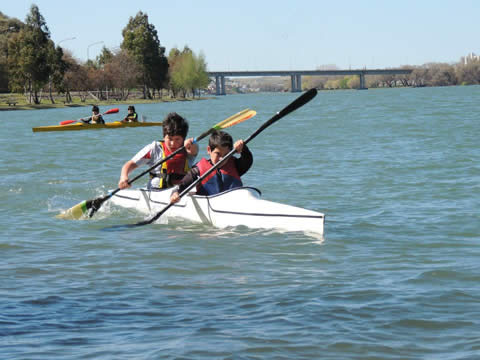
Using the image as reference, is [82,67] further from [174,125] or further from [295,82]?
[174,125]

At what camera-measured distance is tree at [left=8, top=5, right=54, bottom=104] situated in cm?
8269

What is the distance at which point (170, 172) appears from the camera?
11.2 m

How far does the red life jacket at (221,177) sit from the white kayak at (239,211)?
23cm

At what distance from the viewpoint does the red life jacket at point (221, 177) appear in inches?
398

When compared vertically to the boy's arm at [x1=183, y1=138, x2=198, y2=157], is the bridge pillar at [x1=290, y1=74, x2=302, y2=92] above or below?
above

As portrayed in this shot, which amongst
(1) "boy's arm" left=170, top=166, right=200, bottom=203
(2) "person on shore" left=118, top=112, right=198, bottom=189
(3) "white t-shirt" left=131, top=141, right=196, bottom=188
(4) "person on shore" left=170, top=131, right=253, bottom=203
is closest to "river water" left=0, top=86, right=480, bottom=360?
(1) "boy's arm" left=170, top=166, right=200, bottom=203

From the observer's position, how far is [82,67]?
104250 mm

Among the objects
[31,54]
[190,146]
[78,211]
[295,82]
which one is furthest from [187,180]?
[295,82]

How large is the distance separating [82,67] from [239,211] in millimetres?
98658

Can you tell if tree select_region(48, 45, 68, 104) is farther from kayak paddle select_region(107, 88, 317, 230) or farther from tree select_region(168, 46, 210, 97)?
kayak paddle select_region(107, 88, 317, 230)

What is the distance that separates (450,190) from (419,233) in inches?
185

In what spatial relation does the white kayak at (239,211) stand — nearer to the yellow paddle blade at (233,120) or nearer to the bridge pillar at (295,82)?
the yellow paddle blade at (233,120)

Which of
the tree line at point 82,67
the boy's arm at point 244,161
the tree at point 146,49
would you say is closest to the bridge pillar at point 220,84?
the tree line at point 82,67

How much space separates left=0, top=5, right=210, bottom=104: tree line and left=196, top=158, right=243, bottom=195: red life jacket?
76625 millimetres
